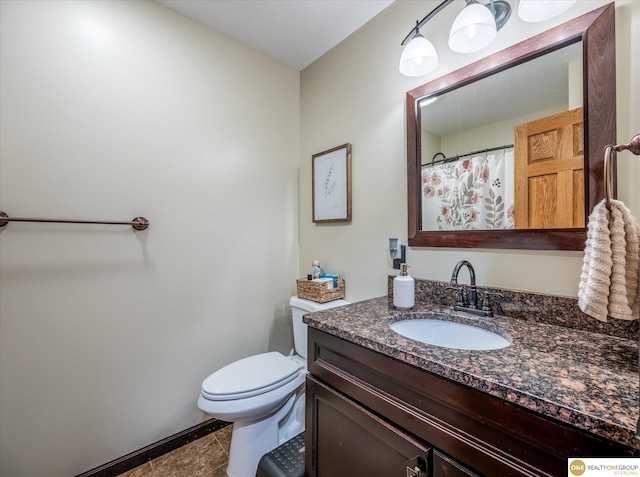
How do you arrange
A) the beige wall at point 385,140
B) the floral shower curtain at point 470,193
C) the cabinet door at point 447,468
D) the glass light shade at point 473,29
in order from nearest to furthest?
the cabinet door at point 447,468
the beige wall at point 385,140
the glass light shade at point 473,29
the floral shower curtain at point 470,193

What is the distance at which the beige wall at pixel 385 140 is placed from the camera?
0.83m

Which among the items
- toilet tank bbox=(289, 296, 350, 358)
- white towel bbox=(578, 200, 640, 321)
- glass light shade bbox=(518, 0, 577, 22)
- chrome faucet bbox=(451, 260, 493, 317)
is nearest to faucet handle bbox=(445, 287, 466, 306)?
chrome faucet bbox=(451, 260, 493, 317)

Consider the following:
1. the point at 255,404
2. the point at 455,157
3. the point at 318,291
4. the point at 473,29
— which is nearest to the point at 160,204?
the point at 318,291

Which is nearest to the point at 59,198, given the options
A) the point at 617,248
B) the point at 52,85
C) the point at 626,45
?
the point at 52,85

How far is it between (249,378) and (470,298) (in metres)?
1.06

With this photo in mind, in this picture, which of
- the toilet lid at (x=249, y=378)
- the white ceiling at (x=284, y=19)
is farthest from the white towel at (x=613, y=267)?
the white ceiling at (x=284, y=19)

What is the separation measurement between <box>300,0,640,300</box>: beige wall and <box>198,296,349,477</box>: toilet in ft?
1.50

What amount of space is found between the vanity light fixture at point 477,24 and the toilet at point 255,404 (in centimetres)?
126

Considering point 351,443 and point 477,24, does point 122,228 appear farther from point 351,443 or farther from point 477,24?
point 477,24

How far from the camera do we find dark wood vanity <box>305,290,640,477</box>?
19.5 inches

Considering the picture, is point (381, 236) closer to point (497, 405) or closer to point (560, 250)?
point (560, 250)

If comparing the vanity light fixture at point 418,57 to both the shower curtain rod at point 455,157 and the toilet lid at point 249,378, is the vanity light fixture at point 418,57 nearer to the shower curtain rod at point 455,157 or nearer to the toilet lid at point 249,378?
the shower curtain rod at point 455,157

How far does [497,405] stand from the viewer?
56 cm

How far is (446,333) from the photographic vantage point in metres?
1.04
